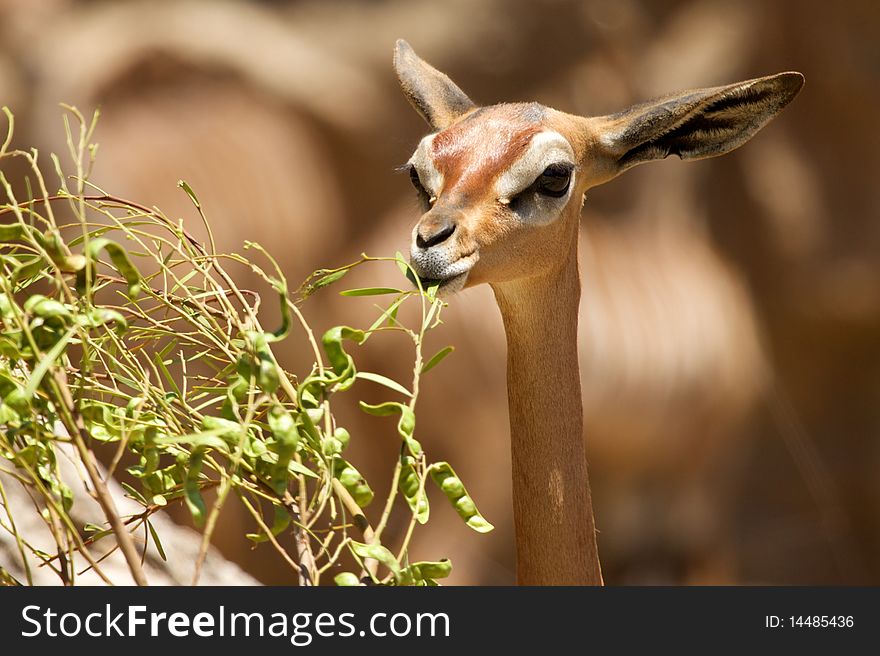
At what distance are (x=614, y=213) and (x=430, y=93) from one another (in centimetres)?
239

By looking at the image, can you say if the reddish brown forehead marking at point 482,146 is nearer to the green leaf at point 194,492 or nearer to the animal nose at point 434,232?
the animal nose at point 434,232

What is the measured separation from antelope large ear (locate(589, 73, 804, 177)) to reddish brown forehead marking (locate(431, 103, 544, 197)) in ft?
0.58

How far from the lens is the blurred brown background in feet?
13.7

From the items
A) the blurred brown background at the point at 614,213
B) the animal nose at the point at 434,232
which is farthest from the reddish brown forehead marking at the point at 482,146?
the blurred brown background at the point at 614,213

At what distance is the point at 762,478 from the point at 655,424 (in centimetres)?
81

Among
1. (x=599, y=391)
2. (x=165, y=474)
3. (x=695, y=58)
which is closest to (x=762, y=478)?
(x=599, y=391)

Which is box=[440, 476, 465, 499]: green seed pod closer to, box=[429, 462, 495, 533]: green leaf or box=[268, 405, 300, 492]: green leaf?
box=[429, 462, 495, 533]: green leaf

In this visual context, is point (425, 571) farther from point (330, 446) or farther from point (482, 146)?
point (482, 146)

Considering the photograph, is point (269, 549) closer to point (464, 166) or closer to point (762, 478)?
point (762, 478)

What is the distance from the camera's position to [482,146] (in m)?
1.92

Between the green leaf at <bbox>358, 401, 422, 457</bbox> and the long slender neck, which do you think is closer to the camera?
the green leaf at <bbox>358, 401, 422, 457</bbox>

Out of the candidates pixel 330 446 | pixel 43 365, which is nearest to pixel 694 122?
pixel 330 446

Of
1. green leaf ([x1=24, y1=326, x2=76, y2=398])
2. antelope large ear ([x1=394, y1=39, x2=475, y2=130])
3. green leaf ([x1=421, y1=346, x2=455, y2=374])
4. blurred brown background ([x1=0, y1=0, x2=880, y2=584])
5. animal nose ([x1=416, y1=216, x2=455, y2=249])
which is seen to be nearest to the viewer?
green leaf ([x1=24, y1=326, x2=76, y2=398])

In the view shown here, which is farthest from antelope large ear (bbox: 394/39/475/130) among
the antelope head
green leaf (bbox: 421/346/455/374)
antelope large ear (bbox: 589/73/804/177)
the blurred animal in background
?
green leaf (bbox: 421/346/455/374)
